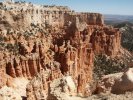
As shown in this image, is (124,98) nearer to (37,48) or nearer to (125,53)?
(37,48)

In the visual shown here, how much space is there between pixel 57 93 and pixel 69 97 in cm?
59

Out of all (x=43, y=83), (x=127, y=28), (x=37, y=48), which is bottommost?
(x=127, y=28)

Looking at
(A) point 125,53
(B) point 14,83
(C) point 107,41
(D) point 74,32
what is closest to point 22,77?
(B) point 14,83

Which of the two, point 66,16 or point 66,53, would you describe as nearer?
point 66,53

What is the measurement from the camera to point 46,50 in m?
50.1

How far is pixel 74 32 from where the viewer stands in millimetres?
66812

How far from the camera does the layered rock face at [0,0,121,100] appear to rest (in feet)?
93.4

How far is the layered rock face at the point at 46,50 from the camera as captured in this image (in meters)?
28.5

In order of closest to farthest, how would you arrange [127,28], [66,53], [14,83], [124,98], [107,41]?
[124,98], [14,83], [66,53], [107,41], [127,28]

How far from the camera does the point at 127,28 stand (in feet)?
445

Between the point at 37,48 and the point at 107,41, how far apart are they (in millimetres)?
33213

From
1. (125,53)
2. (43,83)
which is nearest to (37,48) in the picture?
(43,83)

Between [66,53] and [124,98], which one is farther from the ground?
[124,98]

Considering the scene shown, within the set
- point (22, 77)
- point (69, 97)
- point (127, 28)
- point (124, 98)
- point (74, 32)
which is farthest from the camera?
point (127, 28)
